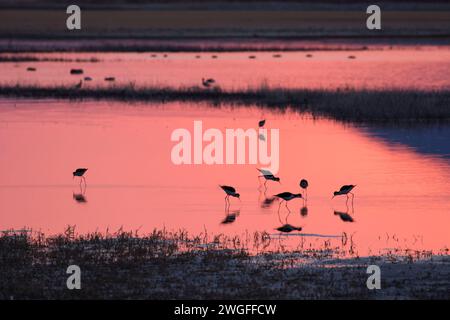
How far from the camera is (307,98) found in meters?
45.5

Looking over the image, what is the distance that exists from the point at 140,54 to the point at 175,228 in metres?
69.6

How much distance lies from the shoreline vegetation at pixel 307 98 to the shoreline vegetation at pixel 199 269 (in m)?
22.3

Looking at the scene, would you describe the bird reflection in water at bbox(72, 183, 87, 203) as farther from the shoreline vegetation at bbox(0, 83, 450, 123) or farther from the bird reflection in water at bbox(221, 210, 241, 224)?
the shoreline vegetation at bbox(0, 83, 450, 123)

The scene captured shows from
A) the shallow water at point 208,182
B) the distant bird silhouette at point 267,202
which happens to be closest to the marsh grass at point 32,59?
the shallow water at point 208,182

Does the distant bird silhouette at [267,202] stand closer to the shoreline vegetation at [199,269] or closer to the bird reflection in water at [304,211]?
the bird reflection in water at [304,211]

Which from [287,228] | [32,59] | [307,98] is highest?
[32,59]

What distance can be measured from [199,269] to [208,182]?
995 cm

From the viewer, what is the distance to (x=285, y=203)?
22906 mm

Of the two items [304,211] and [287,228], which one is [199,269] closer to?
[287,228]

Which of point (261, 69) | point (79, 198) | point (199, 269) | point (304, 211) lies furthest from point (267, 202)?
point (261, 69)

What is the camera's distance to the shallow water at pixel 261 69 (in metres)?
57.0

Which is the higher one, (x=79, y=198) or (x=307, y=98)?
(x=307, y=98)
